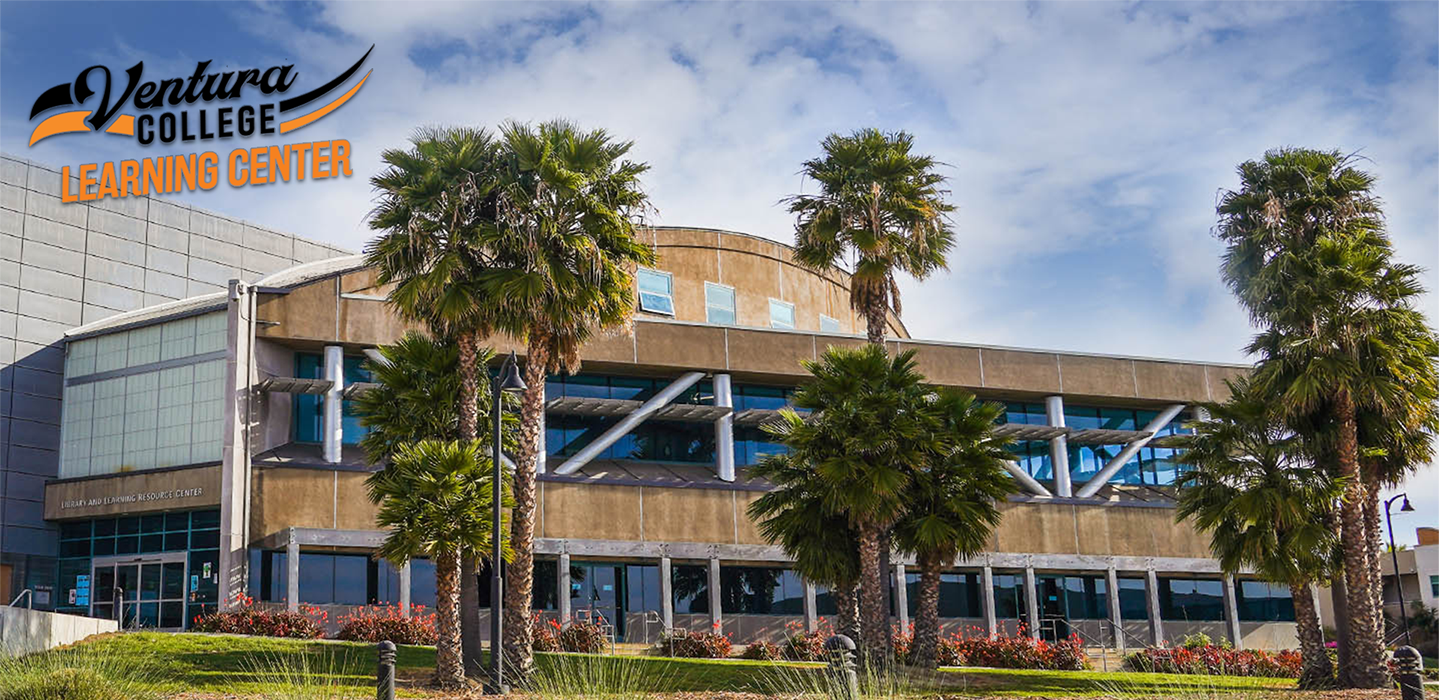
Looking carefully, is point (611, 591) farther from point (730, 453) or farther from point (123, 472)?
point (123, 472)

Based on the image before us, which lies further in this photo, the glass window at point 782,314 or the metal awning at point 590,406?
the glass window at point 782,314

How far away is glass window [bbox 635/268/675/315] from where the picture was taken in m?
45.3

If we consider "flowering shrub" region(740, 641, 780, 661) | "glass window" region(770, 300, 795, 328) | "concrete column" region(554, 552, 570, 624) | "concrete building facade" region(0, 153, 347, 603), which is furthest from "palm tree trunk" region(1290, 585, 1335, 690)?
"concrete building facade" region(0, 153, 347, 603)

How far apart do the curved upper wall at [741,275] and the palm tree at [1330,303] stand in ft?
58.2

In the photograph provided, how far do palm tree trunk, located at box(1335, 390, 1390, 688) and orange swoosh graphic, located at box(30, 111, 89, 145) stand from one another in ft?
141

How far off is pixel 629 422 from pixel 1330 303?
64.2 feet

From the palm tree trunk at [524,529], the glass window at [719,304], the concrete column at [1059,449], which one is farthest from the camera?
the glass window at [719,304]

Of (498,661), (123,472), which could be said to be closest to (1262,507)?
(498,661)

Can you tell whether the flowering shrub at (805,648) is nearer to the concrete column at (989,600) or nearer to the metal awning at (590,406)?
the metal awning at (590,406)

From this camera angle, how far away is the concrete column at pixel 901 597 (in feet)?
127

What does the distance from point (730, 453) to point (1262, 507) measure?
55.7 feet

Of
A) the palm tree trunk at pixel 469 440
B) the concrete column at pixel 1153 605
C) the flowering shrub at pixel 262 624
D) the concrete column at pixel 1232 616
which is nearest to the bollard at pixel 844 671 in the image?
the palm tree trunk at pixel 469 440

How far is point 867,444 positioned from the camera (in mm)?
27047

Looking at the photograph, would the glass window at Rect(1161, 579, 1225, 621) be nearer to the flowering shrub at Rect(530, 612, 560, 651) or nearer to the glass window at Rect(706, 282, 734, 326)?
the glass window at Rect(706, 282, 734, 326)
